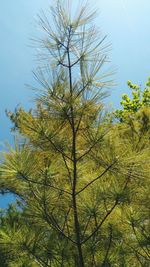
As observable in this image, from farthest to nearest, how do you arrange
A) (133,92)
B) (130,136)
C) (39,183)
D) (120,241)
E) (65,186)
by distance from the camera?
(133,92), (130,136), (120,241), (65,186), (39,183)

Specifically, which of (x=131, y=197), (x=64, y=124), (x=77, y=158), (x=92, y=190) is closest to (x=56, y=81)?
(x=64, y=124)

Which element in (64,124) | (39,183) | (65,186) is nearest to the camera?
(39,183)

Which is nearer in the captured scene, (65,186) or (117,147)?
(117,147)

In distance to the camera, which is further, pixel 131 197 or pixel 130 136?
pixel 130 136

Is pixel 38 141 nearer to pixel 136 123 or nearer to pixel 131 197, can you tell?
pixel 131 197

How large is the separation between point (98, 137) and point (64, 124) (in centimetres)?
36

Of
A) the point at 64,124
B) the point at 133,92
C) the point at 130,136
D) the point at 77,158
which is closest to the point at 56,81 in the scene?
the point at 64,124

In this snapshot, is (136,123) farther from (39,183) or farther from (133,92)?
(133,92)

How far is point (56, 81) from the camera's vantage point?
3.75 meters

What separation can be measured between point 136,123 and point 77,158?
2117mm

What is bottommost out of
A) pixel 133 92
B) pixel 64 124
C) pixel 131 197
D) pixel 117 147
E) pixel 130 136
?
pixel 131 197

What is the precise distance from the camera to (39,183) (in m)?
3.65

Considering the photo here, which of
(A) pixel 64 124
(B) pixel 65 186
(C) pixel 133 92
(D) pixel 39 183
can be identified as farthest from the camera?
(C) pixel 133 92

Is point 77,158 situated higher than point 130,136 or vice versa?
point 130,136
